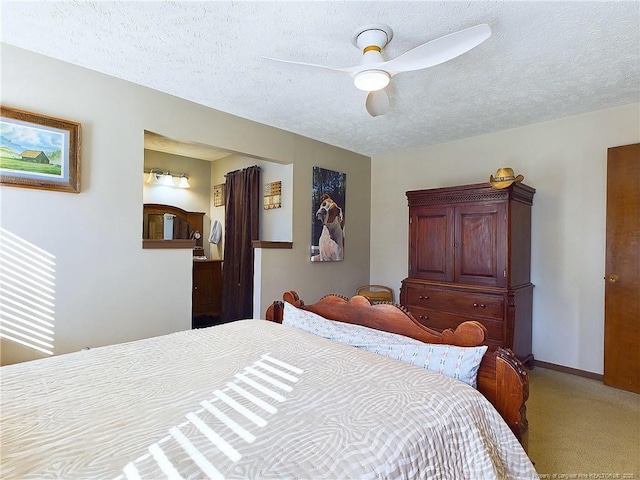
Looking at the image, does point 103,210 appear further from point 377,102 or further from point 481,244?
point 481,244

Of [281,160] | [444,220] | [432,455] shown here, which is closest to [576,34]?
[444,220]

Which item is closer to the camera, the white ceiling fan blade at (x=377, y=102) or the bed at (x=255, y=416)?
the bed at (x=255, y=416)

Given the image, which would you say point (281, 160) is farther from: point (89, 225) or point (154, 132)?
point (89, 225)

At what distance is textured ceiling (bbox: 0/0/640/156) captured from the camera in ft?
5.74

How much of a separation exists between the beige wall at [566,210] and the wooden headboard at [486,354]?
2271 millimetres

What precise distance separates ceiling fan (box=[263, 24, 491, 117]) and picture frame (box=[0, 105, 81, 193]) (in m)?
1.56

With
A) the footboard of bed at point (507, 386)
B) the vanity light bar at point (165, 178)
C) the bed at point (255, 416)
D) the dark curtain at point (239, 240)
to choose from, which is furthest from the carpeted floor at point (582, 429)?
the vanity light bar at point (165, 178)

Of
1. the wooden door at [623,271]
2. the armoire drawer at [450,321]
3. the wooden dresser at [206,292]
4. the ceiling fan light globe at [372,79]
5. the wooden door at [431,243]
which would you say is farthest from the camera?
the wooden dresser at [206,292]

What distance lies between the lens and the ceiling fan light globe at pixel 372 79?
73.4 inches

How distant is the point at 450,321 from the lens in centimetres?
324

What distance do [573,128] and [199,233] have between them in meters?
4.71

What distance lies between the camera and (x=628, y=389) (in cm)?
273

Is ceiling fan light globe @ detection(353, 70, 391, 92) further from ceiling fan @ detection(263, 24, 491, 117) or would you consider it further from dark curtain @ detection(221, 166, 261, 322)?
dark curtain @ detection(221, 166, 261, 322)

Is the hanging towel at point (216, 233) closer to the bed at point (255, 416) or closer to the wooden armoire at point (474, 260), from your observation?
the wooden armoire at point (474, 260)
